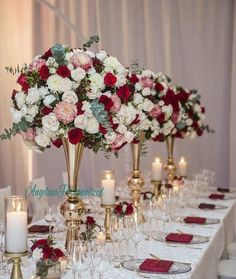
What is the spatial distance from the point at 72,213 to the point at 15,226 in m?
0.65

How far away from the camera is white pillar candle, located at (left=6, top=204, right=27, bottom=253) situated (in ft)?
8.23

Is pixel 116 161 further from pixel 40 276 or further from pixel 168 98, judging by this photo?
pixel 40 276

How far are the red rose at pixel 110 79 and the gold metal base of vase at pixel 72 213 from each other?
0.64 m

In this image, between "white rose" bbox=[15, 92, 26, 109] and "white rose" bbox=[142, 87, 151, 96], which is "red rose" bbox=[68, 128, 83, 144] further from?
"white rose" bbox=[142, 87, 151, 96]

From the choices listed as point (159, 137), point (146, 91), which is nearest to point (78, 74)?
point (146, 91)

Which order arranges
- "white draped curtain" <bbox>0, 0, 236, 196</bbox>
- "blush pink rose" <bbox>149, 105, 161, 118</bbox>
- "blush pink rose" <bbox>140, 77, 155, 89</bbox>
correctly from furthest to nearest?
"white draped curtain" <bbox>0, 0, 236, 196</bbox>, "blush pink rose" <bbox>149, 105, 161, 118</bbox>, "blush pink rose" <bbox>140, 77, 155, 89</bbox>

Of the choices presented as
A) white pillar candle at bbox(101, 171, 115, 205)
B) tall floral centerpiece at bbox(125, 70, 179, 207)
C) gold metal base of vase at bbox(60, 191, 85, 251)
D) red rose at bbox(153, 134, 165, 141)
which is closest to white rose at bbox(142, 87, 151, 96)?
tall floral centerpiece at bbox(125, 70, 179, 207)

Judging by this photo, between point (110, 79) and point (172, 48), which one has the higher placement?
point (172, 48)

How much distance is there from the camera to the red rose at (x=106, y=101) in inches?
119

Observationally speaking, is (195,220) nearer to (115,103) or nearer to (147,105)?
(147,105)

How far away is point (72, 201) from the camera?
3178 millimetres

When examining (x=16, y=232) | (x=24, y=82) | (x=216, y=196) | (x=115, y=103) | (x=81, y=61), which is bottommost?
(x=216, y=196)

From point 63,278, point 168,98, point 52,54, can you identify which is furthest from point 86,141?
point 168,98

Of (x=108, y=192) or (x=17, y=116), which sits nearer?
(x=17, y=116)
